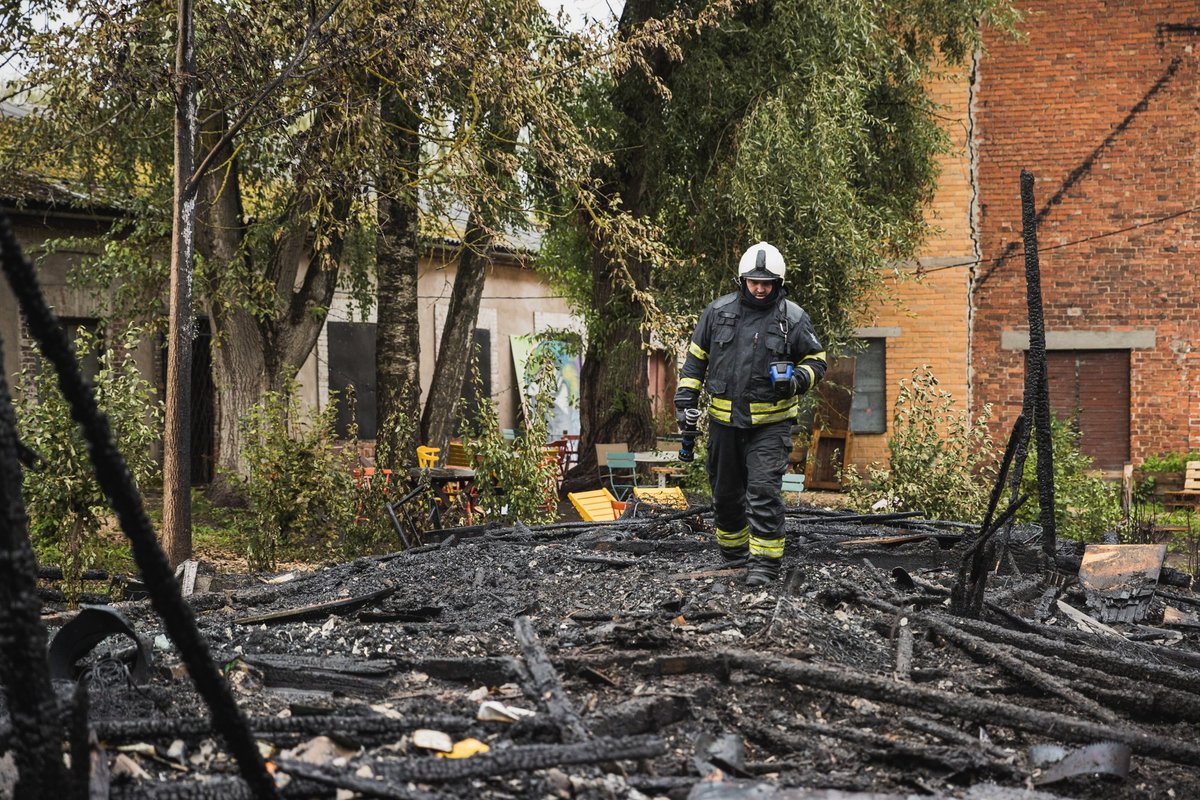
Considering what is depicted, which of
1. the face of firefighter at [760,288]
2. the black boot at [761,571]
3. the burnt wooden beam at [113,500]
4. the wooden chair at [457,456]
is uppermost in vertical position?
the face of firefighter at [760,288]

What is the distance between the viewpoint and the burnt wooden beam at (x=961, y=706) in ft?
14.7

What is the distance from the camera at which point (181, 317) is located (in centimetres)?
841

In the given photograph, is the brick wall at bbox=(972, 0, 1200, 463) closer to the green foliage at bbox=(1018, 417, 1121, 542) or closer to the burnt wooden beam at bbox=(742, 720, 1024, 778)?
the green foliage at bbox=(1018, 417, 1121, 542)

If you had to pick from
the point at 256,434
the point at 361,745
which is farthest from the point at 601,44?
the point at 361,745

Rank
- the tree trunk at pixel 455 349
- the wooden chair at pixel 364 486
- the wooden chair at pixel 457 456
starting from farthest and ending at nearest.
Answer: the tree trunk at pixel 455 349, the wooden chair at pixel 457 456, the wooden chair at pixel 364 486

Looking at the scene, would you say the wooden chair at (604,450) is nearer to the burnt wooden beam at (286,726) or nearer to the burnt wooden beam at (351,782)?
the burnt wooden beam at (286,726)

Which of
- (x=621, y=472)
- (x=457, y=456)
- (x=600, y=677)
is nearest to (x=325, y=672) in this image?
(x=600, y=677)

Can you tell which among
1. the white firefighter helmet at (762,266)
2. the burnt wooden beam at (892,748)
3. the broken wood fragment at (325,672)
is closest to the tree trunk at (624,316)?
→ the white firefighter helmet at (762,266)

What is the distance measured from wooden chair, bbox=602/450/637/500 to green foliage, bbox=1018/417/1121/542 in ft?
15.1

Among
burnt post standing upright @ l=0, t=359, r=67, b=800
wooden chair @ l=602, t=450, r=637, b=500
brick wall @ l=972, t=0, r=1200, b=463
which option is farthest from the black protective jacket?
brick wall @ l=972, t=0, r=1200, b=463

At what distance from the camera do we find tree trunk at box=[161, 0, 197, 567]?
8.38 metres

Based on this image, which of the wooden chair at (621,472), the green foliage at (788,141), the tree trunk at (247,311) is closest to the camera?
the green foliage at (788,141)

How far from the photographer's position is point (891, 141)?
15336 mm

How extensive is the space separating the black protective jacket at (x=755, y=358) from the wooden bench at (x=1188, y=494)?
11053 mm
